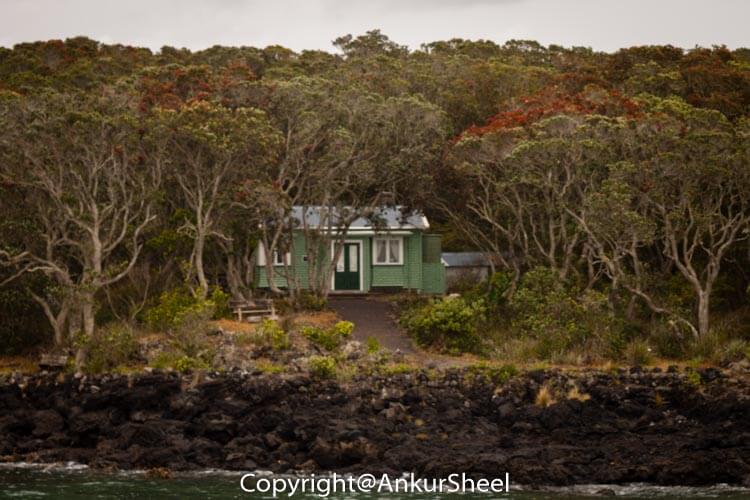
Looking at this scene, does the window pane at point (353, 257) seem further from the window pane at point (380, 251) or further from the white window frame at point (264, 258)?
the white window frame at point (264, 258)

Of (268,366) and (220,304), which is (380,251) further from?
(268,366)

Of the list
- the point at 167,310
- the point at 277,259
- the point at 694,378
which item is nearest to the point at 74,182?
the point at 167,310

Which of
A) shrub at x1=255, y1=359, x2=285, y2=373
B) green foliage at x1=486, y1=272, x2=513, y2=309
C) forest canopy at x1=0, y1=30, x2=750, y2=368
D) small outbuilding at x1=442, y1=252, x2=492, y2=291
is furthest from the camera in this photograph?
small outbuilding at x1=442, y1=252, x2=492, y2=291

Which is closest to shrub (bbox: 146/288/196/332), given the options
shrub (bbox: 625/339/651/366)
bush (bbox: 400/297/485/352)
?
bush (bbox: 400/297/485/352)

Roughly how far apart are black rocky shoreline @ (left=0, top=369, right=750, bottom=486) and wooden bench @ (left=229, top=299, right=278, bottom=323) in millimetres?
5334

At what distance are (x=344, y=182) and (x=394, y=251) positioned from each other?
5134 mm

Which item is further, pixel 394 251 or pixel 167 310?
pixel 394 251

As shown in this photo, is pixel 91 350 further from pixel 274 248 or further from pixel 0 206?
pixel 274 248

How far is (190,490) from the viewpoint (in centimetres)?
2766

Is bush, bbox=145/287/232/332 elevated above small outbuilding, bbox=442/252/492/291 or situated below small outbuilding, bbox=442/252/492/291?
below

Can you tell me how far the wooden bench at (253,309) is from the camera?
40750 mm

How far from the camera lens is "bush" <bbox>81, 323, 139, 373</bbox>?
3647 centimetres

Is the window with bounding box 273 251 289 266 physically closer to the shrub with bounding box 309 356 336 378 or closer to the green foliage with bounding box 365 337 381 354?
the green foliage with bounding box 365 337 381 354

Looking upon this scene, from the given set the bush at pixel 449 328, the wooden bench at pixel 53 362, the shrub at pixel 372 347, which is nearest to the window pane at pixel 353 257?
the bush at pixel 449 328
